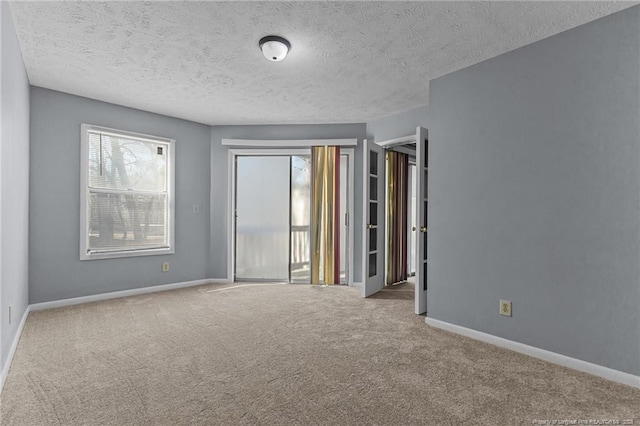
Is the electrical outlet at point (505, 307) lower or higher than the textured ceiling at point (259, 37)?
lower

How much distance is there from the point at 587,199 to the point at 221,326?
3.11 m

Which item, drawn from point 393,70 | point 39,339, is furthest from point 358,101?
point 39,339

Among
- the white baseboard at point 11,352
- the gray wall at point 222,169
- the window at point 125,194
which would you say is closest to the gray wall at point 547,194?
the gray wall at point 222,169

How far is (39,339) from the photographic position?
9.57 ft

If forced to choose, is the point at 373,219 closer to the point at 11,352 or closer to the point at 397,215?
the point at 397,215

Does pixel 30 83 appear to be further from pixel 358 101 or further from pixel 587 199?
pixel 587 199

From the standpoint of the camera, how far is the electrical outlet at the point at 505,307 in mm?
2841

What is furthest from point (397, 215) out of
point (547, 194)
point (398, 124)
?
point (547, 194)

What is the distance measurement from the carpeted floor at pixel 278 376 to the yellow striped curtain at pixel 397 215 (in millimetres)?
1999

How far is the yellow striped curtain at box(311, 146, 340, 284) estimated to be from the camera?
17.5ft

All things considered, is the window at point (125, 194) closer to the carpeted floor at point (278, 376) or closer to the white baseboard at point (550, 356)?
the carpeted floor at point (278, 376)

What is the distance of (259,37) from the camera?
270 cm

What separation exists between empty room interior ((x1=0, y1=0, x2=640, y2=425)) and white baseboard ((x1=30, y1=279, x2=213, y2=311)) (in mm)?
28

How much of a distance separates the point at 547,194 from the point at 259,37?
2472 millimetres
